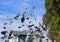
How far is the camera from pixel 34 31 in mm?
26250

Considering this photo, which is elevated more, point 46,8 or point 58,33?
point 46,8

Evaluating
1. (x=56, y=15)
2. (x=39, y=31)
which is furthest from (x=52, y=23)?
(x=39, y=31)

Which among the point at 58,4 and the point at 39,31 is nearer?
the point at 39,31

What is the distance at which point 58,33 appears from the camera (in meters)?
31.3

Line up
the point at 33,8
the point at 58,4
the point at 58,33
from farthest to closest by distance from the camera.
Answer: the point at 58,4
the point at 58,33
the point at 33,8

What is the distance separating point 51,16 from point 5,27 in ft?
30.7

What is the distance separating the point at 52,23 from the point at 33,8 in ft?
26.6

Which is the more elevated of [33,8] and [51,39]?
[33,8]

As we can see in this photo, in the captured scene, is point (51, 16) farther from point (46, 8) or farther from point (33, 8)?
point (33, 8)

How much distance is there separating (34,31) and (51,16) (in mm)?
8549

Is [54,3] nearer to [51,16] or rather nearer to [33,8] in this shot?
[51,16]

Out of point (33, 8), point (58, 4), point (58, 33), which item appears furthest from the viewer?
point (58, 4)

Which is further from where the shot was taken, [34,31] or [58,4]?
[58,4]

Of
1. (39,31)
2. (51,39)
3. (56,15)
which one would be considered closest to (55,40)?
(51,39)
